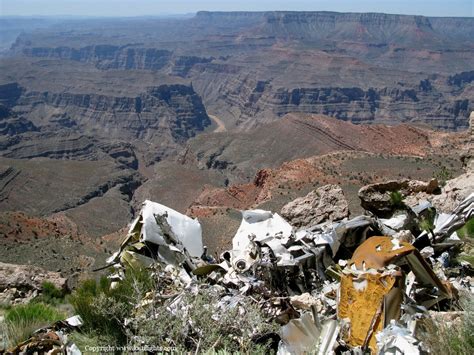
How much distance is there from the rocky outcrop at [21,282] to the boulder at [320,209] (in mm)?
4845

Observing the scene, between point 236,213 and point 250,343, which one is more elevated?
point 250,343

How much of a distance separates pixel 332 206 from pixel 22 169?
6581 cm

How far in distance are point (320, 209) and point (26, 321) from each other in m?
6.36

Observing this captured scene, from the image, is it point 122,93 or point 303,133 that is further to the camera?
point 122,93

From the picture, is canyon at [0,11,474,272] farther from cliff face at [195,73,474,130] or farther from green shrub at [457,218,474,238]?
green shrub at [457,218,474,238]

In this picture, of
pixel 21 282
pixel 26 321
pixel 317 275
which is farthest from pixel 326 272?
pixel 21 282

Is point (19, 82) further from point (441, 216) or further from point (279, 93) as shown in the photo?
point (441, 216)

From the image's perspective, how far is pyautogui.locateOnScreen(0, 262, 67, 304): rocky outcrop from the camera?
9.12 m

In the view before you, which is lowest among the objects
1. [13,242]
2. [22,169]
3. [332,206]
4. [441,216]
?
[22,169]

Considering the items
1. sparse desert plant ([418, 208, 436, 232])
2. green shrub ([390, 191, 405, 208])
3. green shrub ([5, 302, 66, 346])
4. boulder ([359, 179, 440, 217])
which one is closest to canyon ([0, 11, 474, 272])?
boulder ([359, 179, 440, 217])

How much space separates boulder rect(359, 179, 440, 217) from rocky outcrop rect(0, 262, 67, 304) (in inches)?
234

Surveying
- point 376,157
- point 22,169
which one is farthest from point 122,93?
point 376,157

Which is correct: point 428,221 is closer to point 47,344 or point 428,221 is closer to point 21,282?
point 47,344

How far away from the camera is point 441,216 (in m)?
8.04
